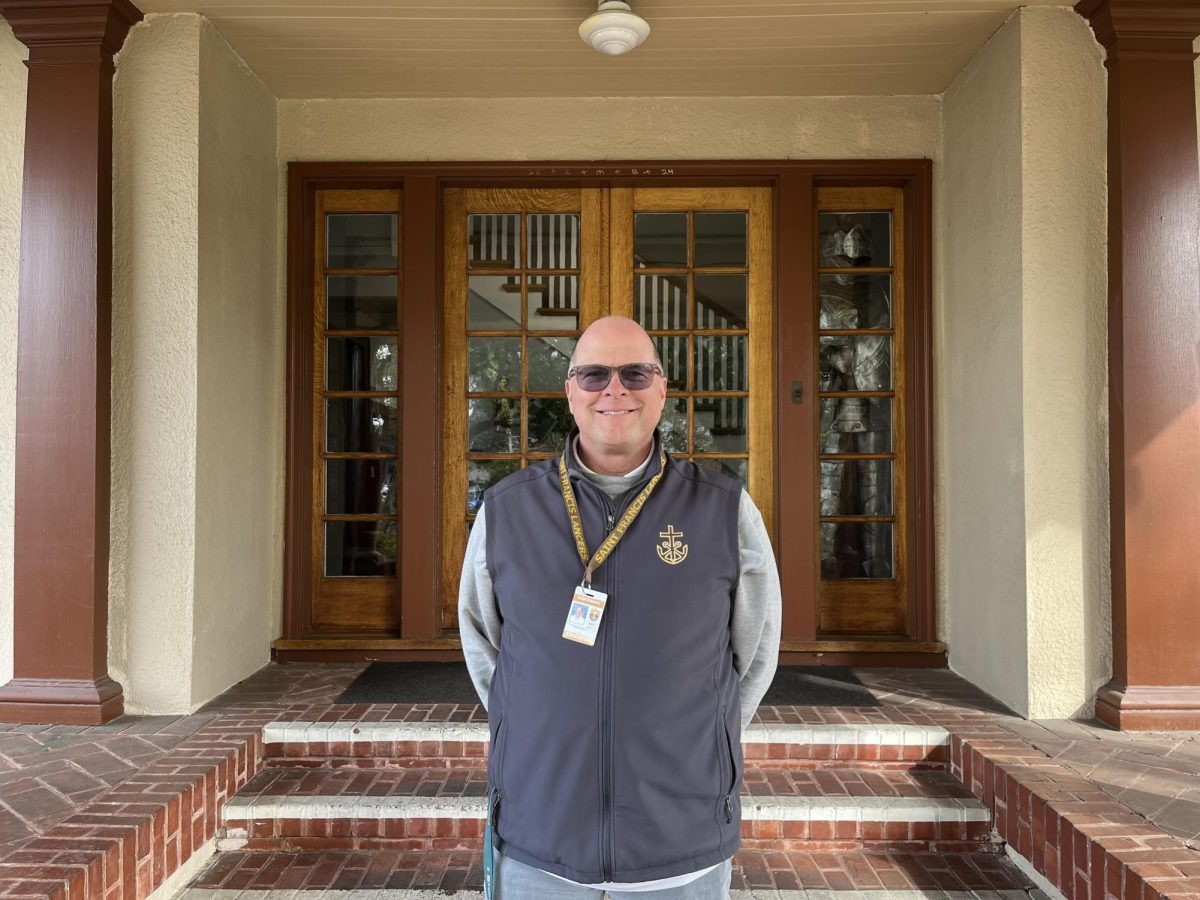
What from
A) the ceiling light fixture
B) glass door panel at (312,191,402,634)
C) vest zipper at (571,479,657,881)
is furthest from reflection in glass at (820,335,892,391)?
Answer: vest zipper at (571,479,657,881)

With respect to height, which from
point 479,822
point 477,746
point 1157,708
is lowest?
point 479,822

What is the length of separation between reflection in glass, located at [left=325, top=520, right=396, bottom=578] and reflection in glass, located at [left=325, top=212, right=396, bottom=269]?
1.40 metres

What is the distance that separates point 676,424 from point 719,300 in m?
A: 0.70

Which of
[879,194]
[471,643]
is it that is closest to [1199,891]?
[471,643]

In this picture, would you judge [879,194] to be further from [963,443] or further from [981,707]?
[981,707]

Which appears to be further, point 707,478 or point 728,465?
point 728,465

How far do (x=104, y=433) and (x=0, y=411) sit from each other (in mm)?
572

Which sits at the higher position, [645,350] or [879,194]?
[879,194]

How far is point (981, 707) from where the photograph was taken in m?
3.69

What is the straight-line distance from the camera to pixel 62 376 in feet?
11.4

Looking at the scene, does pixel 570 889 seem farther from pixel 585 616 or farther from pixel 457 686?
pixel 457 686

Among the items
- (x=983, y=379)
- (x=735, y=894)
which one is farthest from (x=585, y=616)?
(x=983, y=379)

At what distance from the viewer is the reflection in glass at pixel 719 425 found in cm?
465

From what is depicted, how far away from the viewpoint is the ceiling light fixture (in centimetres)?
346
